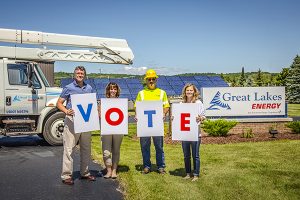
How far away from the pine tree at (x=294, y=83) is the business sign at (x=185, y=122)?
2033 inches

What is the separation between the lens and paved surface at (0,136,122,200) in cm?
623

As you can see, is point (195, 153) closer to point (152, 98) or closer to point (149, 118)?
point (149, 118)

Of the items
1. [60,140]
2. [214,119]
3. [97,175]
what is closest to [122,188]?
[97,175]

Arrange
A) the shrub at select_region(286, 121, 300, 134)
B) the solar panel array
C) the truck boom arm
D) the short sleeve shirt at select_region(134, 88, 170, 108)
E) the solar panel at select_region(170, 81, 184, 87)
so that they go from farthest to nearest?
the solar panel at select_region(170, 81, 184, 87)
the solar panel array
the shrub at select_region(286, 121, 300, 134)
the truck boom arm
the short sleeve shirt at select_region(134, 88, 170, 108)

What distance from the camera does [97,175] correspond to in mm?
7738

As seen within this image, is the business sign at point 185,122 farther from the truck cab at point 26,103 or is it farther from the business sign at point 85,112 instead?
the truck cab at point 26,103

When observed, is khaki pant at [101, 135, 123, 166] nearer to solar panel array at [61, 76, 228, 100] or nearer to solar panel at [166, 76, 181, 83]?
solar panel array at [61, 76, 228, 100]

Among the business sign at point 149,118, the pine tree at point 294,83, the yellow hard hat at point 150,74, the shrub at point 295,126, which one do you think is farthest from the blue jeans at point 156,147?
the pine tree at point 294,83

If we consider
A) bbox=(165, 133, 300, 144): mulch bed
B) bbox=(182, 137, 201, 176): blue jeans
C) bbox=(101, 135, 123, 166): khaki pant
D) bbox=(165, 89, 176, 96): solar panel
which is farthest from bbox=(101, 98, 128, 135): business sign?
bbox=(165, 89, 176, 96): solar panel

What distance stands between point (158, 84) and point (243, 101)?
28.0m

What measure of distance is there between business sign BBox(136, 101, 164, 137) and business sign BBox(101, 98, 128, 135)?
322 mm

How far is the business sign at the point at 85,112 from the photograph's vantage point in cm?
685

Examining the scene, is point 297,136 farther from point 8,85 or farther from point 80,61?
point 8,85

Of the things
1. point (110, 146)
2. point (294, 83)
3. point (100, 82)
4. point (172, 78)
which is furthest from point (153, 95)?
point (294, 83)
